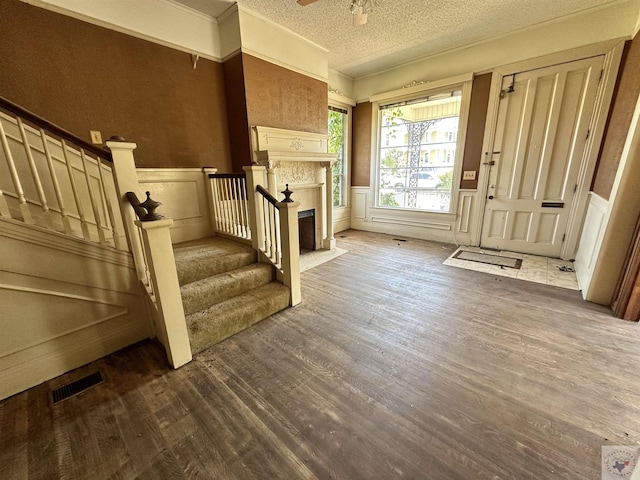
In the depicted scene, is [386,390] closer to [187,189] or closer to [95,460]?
[95,460]

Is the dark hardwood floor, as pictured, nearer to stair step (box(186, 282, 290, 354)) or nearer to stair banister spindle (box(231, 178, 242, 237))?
stair step (box(186, 282, 290, 354))

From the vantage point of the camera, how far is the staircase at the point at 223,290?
204cm

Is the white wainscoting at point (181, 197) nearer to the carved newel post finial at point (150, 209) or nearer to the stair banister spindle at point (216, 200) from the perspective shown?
the stair banister spindle at point (216, 200)

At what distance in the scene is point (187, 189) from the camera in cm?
312

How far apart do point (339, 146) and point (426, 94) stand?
1.83 metres

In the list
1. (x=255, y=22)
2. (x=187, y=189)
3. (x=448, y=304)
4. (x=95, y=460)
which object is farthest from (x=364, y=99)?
(x=95, y=460)

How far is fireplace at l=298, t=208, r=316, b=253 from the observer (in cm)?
430

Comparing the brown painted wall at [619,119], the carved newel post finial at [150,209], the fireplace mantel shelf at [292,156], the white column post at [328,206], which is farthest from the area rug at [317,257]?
the brown painted wall at [619,119]

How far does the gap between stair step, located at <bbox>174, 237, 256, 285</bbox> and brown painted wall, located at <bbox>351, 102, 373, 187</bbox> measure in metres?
3.43

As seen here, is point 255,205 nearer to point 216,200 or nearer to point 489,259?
point 216,200

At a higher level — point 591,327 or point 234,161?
point 234,161

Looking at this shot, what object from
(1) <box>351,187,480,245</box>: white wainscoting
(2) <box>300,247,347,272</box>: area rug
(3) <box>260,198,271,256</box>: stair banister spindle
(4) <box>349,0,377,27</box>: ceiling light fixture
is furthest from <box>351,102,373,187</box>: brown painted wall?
(3) <box>260,198,271,256</box>: stair banister spindle

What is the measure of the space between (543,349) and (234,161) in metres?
3.82

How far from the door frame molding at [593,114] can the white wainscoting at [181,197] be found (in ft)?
14.0
